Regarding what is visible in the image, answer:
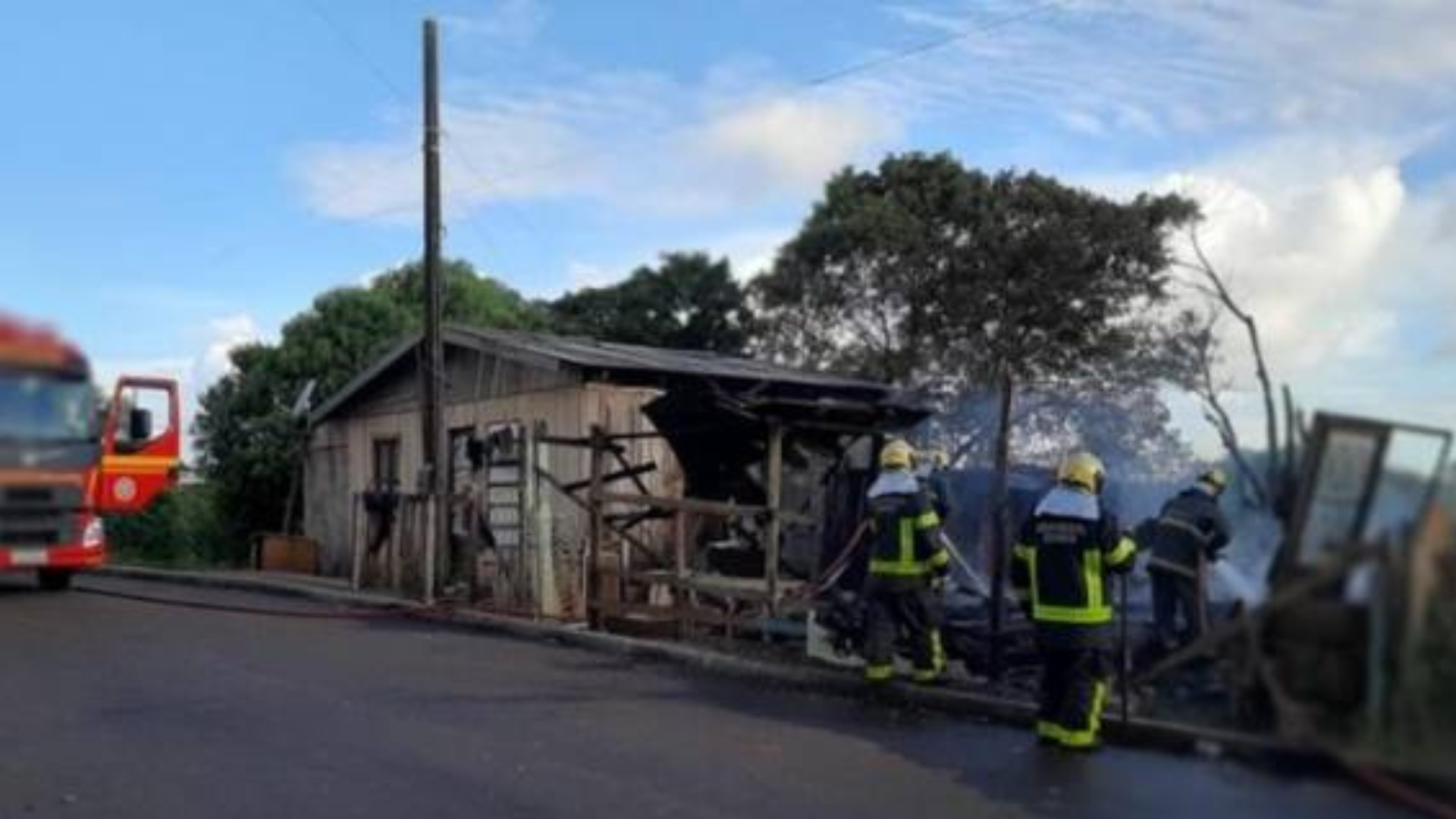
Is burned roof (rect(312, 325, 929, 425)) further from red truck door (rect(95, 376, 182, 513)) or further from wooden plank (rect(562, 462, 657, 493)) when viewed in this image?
red truck door (rect(95, 376, 182, 513))

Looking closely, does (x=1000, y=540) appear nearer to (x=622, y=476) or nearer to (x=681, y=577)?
(x=681, y=577)

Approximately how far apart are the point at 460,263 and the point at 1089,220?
1904cm

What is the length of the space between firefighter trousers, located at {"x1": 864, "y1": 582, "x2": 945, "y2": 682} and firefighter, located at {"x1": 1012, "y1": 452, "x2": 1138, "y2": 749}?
210 cm

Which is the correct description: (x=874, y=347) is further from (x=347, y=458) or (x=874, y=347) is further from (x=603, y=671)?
(x=347, y=458)

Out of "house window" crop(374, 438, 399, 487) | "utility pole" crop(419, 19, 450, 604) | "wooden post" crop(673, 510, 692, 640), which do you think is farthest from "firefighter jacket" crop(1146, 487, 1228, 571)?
"house window" crop(374, 438, 399, 487)

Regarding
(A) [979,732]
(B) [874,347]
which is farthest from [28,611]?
(A) [979,732]

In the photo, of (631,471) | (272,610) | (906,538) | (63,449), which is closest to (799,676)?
(906,538)

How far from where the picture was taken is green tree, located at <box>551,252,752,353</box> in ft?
62.6

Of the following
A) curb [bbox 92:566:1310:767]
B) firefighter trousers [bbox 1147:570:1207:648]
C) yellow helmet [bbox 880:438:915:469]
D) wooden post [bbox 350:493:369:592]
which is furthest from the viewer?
wooden post [bbox 350:493:369:592]

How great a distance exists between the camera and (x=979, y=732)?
1023cm

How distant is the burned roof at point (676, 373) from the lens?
14617 mm

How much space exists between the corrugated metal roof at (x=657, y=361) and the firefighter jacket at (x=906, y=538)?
3274mm

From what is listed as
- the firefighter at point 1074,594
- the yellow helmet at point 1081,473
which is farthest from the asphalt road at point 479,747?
the yellow helmet at point 1081,473

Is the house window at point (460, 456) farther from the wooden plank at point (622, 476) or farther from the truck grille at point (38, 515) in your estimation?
the truck grille at point (38, 515)
